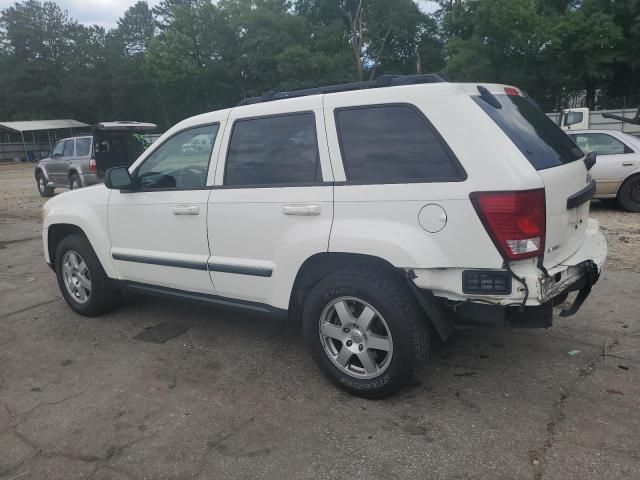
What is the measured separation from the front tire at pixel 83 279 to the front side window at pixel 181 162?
3.30 ft

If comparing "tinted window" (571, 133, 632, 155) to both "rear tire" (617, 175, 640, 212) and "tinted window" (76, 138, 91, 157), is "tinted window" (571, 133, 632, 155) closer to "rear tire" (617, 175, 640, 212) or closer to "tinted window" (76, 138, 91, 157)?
"rear tire" (617, 175, 640, 212)

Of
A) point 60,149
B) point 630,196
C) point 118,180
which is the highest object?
point 60,149

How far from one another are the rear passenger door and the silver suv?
10.4 metres

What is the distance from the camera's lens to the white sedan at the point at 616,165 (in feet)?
30.2

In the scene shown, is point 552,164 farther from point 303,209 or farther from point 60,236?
point 60,236

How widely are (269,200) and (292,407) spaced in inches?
51.9

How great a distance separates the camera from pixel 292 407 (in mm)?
3172

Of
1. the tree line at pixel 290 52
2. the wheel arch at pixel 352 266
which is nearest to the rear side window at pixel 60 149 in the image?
the wheel arch at pixel 352 266

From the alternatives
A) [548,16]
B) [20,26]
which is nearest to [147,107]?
[20,26]

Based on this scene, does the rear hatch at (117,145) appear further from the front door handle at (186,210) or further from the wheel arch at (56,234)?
the front door handle at (186,210)

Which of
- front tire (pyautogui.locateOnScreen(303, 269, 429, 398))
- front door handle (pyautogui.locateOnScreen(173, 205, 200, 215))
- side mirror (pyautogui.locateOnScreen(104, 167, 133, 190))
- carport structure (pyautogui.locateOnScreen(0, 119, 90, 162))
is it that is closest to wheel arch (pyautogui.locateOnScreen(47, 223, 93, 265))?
side mirror (pyautogui.locateOnScreen(104, 167, 133, 190))

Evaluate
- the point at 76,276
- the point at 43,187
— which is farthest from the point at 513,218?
the point at 43,187

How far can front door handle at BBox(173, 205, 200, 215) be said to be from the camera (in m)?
3.81

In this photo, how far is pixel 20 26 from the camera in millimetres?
58938
